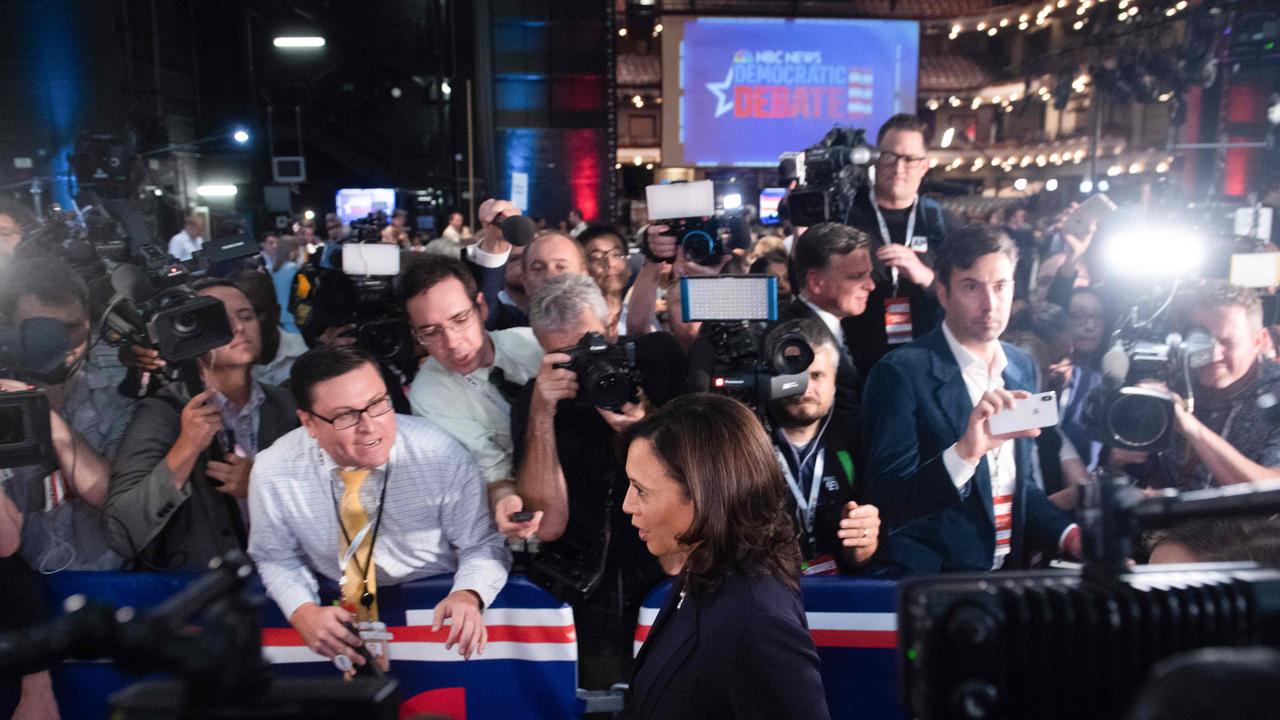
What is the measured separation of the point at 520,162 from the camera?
11.4 meters

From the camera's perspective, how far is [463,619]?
2479mm

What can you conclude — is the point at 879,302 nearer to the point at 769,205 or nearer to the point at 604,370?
the point at 604,370

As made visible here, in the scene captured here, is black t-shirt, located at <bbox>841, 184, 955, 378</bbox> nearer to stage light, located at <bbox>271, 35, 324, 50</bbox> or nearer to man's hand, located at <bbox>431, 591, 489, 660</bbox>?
Answer: man's hand, located at <bbox>431, 591, 489, 660</bbox>

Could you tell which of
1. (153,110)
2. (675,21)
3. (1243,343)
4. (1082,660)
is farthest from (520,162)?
(1082,660)

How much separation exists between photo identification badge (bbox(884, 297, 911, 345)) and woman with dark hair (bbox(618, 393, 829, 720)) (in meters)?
1.55

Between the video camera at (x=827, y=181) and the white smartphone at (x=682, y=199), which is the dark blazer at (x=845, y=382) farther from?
the white smartphone at (x=682, y=199)

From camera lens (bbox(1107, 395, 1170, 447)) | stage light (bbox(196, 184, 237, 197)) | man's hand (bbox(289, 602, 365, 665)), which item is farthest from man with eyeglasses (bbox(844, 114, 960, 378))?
stage light (bbox(196, 184, 237, 197))

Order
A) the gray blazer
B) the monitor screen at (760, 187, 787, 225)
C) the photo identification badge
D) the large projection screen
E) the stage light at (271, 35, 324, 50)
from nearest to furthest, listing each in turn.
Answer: the gray blazer → the photo identification badge → the monitor screen at (760, 187, 787, 225) → the large projection screen → the stage light at (271, 35, 324, 50)

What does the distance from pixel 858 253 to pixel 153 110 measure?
14.3 meters

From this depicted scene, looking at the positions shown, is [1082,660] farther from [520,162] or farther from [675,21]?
[675,21]

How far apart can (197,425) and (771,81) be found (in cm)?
1082

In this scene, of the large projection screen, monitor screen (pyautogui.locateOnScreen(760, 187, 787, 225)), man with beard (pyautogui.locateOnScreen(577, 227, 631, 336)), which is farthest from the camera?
the large projection screen

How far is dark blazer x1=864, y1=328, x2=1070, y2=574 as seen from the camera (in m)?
2.60

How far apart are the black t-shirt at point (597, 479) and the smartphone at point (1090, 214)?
10.1ft
